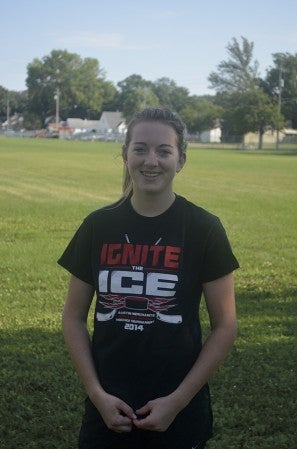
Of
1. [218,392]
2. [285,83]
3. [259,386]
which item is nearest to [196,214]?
[218,392]

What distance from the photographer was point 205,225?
97.2 inches

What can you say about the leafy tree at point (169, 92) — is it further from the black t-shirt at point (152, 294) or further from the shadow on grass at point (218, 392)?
the black t-shirt at point (152, 294)

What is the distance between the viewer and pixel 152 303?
239cm

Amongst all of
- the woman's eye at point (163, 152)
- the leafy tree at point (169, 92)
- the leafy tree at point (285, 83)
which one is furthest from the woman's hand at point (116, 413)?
the leafy tree at point (169, 92)

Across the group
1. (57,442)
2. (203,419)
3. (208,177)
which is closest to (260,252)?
(57,442)

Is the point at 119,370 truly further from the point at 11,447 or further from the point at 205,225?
the point at 11,447

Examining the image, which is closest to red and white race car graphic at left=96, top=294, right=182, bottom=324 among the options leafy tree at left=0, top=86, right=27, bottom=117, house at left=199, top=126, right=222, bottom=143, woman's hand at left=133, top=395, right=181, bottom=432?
woman's hand at left=133, top=395, right=181, bottom=432

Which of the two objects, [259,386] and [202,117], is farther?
[202,117]

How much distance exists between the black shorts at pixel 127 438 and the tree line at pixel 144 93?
8998cm

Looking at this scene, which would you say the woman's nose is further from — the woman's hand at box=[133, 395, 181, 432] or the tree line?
the tree line

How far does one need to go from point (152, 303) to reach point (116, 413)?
0.40 m

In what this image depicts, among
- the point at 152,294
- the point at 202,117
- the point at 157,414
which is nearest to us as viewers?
the point at 157,414

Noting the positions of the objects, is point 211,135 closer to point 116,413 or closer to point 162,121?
point 162,121

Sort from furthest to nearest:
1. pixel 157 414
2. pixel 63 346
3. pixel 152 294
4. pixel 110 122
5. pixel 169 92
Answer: pixel 169 92, pixel 110 122, pixel 63 346, pixel 152 294, pixel 157 414
